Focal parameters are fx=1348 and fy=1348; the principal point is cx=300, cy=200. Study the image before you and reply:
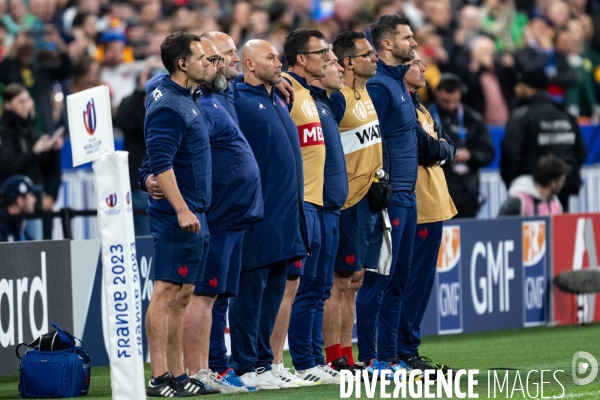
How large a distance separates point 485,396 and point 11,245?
4.05 metres

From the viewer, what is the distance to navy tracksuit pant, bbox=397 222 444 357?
9969 millimetres

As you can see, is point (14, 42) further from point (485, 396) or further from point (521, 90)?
point (485, 396)

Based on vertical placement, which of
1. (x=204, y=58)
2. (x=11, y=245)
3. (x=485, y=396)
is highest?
(x=204, y=58)

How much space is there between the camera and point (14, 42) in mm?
14391

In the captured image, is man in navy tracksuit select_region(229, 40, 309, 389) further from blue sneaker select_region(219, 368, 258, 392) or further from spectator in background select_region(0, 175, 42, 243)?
spectator in background select_region(0, 175, 42, 243)

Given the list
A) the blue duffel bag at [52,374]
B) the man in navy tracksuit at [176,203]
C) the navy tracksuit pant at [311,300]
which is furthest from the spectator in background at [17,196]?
the man in navy tracksuit at [176,203]

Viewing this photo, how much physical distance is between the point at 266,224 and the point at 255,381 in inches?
40.5

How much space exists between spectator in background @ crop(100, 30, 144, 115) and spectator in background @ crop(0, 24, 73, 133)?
75cm

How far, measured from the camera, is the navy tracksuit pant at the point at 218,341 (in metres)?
8.84

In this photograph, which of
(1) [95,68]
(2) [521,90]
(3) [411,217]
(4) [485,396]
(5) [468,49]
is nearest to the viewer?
(4) [485,396]

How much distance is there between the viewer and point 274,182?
8930mm

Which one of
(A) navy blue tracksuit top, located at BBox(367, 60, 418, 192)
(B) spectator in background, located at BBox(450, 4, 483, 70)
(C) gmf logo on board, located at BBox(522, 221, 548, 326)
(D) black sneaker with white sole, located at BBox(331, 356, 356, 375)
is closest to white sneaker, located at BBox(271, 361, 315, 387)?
(D) black sneaker with white sole, located at BBox(331, 356, 356, 375)

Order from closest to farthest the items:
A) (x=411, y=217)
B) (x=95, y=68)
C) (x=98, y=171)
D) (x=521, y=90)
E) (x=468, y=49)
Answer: (x=98, y=171), (x=411, y=217), (x=95, y=68), (x=521, y=90), (x=468, y=49)

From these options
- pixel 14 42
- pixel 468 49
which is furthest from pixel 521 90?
pixel 14 42
